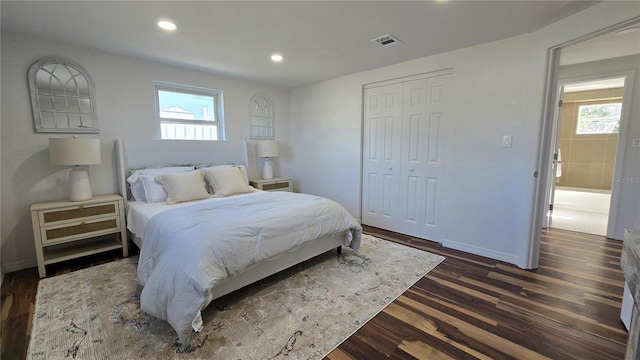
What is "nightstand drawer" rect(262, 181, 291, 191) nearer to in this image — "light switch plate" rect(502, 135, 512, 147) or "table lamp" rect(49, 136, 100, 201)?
"table lamp" rect(49, 136, 100, 201)

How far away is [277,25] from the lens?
2387 mm

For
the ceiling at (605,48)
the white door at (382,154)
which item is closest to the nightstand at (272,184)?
the white door at (382,154)

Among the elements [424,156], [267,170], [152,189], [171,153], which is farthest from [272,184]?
[424,156]

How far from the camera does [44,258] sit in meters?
2.59

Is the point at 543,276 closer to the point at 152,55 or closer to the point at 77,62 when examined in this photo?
the point at 152,55

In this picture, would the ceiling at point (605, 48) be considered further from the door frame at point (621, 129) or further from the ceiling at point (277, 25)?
the ceiling at point (277, 25)

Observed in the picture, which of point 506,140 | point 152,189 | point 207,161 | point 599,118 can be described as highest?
point 599,118

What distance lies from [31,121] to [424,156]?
435 cm

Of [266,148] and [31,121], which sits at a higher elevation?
[31,121]

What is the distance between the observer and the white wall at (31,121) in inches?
102

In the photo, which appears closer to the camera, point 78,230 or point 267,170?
point 78,230

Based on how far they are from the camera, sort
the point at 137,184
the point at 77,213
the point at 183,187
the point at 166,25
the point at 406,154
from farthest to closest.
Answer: the point at 406,154, the point at 137,184, the point at 183,187, the point at 77,213, the point at 166,25

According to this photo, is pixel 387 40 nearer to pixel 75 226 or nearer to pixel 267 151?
pixel 267 151

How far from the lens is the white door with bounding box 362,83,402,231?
147 inches
